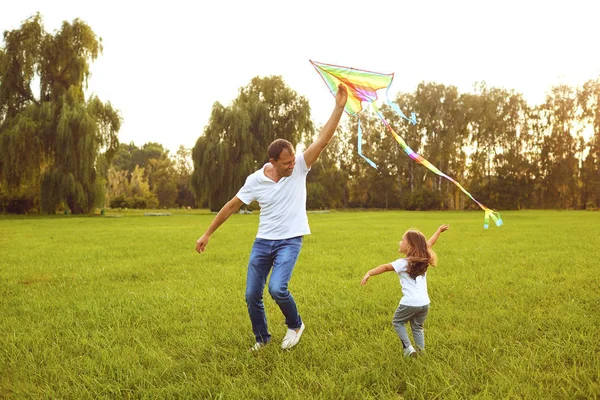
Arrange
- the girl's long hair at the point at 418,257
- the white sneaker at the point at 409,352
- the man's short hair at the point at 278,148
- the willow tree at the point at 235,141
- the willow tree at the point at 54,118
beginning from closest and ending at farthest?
the girl's long hair at the point at 418,257
the white sneaker at the point at 409,352
the man's short hair at the point at 278,148
the willow tree at the point at 54,118
the willow tree at the point at 235,141

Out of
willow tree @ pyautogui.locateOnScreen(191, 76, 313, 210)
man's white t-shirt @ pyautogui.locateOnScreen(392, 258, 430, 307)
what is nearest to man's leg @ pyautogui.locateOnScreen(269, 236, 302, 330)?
man's white t-shirt @ pyautogui.locateOnScreen(392, 258, 430, 307)

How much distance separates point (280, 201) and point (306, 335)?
1402 millimetres

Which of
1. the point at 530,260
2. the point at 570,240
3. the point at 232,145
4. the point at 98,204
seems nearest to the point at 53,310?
the point at 530,260

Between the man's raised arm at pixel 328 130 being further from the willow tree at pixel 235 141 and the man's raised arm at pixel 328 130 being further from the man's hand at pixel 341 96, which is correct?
the willow tree at pixel 235 141

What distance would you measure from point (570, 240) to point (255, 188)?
42.1 ft

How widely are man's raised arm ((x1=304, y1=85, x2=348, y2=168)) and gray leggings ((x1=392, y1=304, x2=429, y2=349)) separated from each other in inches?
59.5

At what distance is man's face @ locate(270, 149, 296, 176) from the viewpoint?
163 inches

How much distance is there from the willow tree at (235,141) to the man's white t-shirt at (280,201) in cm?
3333

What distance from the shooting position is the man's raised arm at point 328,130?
14.0 feet

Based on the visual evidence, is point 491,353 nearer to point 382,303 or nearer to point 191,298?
point 382,303

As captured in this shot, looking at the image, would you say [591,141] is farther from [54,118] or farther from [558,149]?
[54,118]

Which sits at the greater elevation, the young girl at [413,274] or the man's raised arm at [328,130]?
the man's raised arm at [328,130]

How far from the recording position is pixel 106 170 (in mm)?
31938

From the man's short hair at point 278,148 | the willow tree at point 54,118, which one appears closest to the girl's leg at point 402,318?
the man's short hair at point 278,148
